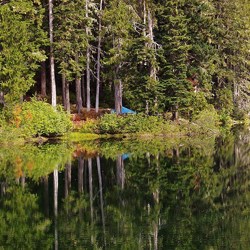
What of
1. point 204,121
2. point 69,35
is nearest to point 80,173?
point 69,35

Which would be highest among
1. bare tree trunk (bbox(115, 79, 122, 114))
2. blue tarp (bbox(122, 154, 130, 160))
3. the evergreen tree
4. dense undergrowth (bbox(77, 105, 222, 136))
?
the evergreen tree

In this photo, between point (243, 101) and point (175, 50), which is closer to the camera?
point (175, 50)

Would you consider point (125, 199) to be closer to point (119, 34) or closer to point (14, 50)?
point (14, 50)

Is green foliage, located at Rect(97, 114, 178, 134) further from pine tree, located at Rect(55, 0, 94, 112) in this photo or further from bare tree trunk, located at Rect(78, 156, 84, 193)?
bare tree trunk, located at Rect(78, 156, 84, 193)

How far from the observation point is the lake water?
13.3 metres

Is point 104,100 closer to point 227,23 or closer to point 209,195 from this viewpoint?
point 227,23

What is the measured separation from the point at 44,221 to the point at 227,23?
45824 mm

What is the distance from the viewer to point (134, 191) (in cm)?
1967

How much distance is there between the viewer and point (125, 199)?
59.7ft

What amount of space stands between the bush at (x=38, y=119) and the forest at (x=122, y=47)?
38.7 inches

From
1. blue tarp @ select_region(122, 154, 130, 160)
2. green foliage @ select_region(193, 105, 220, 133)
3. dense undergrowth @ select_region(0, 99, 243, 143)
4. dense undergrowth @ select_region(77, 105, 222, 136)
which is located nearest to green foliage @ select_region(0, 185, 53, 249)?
blue tarp @ select_region(122, 154, 130, 160)

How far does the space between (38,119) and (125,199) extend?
70.5ft

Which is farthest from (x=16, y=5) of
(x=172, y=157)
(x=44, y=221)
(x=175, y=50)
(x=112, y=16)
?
(x=44, y=221)

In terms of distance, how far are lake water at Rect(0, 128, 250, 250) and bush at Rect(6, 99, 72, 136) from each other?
5.98m
